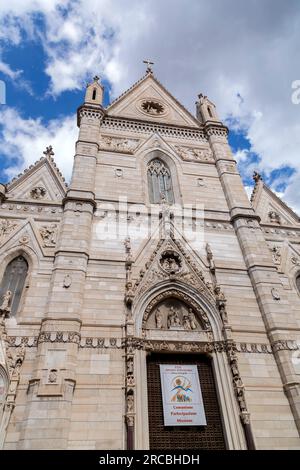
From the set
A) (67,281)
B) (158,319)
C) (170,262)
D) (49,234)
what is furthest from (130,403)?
(49,234)

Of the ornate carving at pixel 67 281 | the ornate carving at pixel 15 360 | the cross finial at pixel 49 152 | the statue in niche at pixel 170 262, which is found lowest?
the ornate carving at pixel 15 360

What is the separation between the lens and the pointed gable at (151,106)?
17.8 metres

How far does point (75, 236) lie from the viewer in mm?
10805

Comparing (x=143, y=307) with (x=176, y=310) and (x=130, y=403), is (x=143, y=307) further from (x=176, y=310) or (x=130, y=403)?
(x=130, y=403)

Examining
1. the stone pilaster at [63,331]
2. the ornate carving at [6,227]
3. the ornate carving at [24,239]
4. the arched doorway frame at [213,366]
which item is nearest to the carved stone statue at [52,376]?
the stone pilaster at [63,331]

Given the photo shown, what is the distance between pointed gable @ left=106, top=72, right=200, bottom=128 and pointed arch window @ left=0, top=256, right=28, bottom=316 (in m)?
10.4

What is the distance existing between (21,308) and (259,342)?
7.45 meters

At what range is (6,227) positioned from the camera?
11125 mm

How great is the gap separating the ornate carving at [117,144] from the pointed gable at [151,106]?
6.91 ft

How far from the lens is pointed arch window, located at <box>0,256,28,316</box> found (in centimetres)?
924

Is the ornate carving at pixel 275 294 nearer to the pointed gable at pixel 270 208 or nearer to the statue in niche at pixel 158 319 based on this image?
the statue in niche at pixel 158 319

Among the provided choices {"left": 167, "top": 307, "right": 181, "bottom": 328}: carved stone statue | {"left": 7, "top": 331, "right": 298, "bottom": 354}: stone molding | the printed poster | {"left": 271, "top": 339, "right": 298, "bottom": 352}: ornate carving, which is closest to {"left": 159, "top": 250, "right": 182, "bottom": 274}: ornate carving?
{"left": 167, "top": 307, "right": 181, "bottom": 328}: carved stone statue

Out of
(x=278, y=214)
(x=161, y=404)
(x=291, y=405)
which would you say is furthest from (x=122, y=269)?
(x=278, y=214)

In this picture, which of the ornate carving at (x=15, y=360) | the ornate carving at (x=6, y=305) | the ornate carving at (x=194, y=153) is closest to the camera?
the ornate carving at (x=15, y=360)
